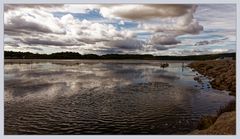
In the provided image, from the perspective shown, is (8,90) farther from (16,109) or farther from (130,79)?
(130,79)

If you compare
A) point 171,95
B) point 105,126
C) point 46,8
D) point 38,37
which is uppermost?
point 46,8

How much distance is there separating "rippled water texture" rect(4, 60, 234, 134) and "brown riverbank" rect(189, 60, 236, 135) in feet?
0.40

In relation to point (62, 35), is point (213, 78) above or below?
below

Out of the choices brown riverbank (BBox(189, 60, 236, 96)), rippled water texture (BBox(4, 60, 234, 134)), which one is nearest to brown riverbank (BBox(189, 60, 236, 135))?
brown riverbank (BBox(189, 60, 236, 96))

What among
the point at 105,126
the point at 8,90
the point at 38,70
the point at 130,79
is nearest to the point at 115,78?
the point at 130,79

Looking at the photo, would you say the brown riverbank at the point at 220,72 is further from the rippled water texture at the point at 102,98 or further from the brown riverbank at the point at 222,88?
the rippled water texture at the point at 102,98

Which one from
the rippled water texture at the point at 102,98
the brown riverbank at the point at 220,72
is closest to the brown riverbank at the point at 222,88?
the brown riverbank at the point at 220,72

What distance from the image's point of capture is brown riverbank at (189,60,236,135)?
6.17m

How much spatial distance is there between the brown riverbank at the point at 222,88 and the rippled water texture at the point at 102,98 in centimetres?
12

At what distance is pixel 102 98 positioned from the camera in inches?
253

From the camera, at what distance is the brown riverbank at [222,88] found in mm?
6172

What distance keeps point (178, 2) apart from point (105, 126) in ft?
6.72

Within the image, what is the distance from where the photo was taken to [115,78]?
255 inches

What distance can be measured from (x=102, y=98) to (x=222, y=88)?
1.74 meters
